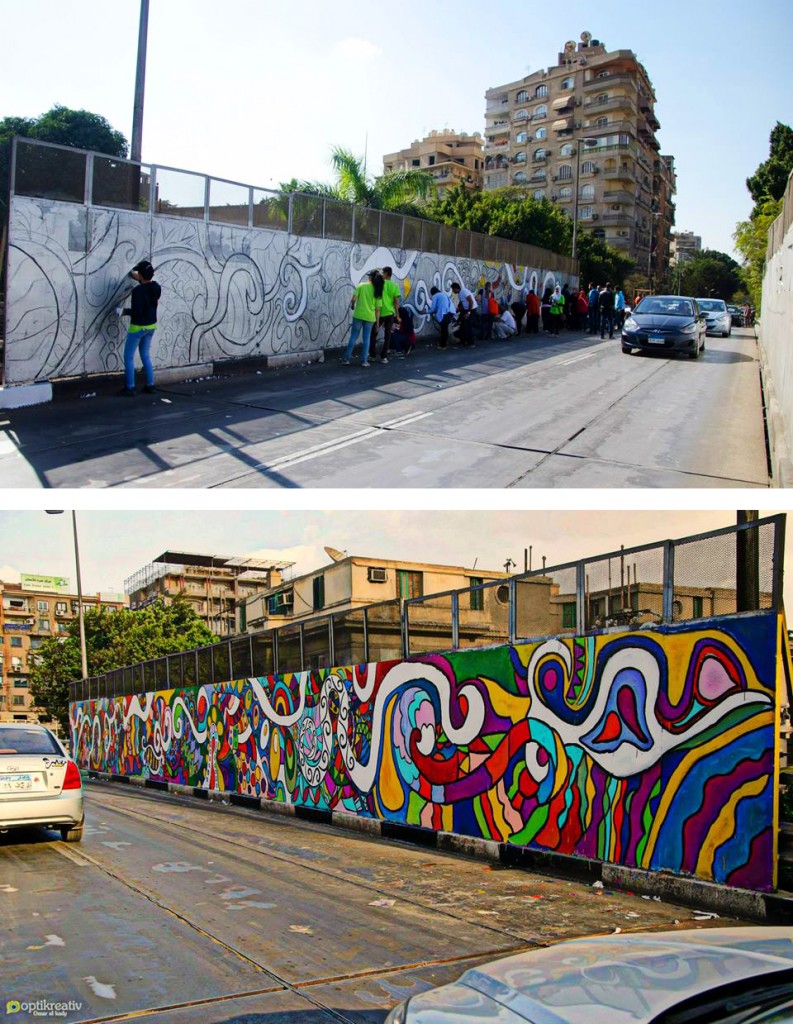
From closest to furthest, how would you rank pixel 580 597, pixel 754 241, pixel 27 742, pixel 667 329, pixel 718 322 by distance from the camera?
pixel 580 597
pixel 27 742
pixel 667 329
pixel 718 322
pixel 754 241

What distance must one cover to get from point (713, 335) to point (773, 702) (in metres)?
30.5

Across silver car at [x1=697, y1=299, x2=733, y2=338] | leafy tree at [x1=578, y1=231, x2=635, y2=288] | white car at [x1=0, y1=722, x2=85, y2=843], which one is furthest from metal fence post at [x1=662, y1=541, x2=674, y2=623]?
leafy tree at [x1=578, y1=231, x2=635, y2=288]

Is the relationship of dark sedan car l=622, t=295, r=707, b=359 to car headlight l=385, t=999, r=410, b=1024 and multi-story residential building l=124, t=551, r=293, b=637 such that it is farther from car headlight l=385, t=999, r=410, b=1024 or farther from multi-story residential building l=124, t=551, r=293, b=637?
multi-story residential building l=124, t=551, r=293, b=637

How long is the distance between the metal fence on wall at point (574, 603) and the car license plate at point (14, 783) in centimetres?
519

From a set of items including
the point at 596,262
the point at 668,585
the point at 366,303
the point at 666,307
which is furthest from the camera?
the point at 596,262

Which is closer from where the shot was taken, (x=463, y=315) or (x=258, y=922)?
(x=258, y=922)

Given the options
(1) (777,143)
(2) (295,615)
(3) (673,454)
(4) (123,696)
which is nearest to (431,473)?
(3) (673,454)

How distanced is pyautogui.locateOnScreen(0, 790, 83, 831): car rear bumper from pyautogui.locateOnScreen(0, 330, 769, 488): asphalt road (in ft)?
11.7

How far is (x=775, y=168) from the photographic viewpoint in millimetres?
65062

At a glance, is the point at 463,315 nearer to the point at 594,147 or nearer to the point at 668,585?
the point at 668,585

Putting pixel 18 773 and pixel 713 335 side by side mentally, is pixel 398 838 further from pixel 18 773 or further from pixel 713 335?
pixel 713 335

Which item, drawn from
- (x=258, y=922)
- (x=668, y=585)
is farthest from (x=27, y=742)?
(x=668, y=585)

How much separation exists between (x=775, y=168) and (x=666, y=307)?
45.9 m

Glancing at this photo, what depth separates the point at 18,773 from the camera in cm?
1002
